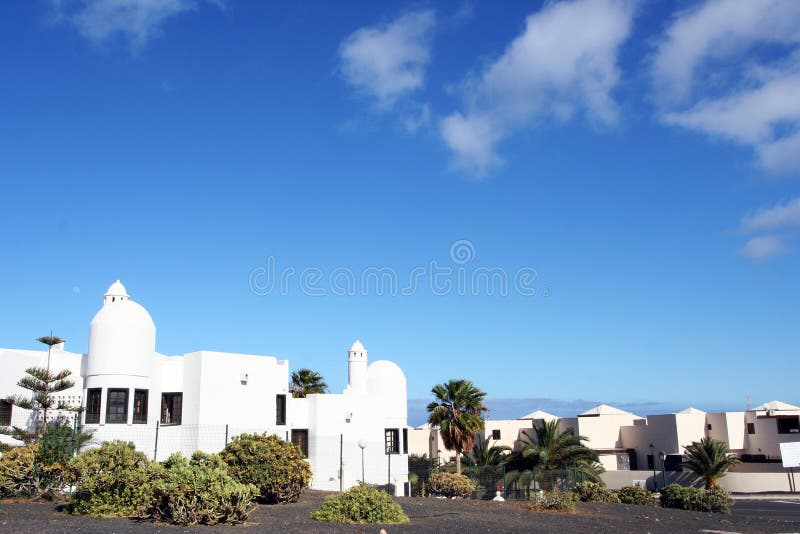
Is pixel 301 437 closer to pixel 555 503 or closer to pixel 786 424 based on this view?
pixel 555 503

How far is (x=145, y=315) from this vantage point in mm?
26625

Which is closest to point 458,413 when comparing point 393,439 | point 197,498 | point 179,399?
point 393,439

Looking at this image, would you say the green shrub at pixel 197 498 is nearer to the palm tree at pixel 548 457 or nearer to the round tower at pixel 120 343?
the round tower at pixel 120 343

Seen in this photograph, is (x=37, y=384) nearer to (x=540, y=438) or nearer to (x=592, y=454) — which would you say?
(x=540, y=438)

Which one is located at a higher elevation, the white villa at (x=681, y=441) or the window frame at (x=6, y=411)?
the window frame at (x=6, y=411)

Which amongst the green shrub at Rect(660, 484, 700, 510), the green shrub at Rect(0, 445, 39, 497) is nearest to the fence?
the green shrub at Rect(660, 484, 700, 510)

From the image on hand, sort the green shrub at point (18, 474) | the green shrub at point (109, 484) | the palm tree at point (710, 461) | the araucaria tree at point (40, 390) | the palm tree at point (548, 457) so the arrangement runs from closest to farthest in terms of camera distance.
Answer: the green shrub at point (109, 484), the green shrub at point (18, 474), the araucaria tree at point (40, 390), the palm tree at point (548, 457), the palm tree at point (710, 461)

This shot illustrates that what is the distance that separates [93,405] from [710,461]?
88.9ft

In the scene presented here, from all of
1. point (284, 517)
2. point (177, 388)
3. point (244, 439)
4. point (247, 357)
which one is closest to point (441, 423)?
point (247, 357)

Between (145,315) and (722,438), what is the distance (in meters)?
30.4

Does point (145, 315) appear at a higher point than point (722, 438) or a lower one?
higher

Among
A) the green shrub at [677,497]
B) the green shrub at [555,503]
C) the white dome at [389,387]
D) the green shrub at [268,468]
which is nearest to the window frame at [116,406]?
the green shrub at [268,468]

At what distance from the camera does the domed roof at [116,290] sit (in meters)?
27.0

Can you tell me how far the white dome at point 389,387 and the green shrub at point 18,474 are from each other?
20.1m
